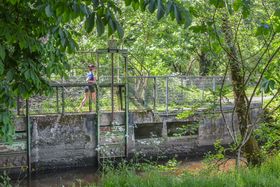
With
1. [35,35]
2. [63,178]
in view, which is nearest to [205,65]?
[63,178]

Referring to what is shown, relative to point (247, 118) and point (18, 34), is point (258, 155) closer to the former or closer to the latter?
point (247, 118)

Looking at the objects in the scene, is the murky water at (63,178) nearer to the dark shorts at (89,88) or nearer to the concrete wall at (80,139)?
the concrete wall at (80,139)

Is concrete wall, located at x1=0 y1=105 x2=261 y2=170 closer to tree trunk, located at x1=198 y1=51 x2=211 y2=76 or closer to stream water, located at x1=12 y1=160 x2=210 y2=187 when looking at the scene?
stream water, located at x1=12 y1=160 x2=210 y2=187

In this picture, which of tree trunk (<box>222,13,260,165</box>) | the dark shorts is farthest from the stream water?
tree trunk (<box>222,13,260,165</box>)

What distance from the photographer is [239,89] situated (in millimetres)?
6039

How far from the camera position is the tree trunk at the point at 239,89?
5.58m

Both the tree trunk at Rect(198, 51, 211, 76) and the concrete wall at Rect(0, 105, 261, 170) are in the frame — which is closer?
the tree trunk at Rect(198, 51, 211, 76)

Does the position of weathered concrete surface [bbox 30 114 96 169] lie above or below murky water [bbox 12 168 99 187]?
above

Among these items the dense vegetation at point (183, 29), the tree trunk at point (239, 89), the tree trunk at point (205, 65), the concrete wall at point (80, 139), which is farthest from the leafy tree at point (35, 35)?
the concrete wall at point (80, 139)

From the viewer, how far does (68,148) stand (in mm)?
11484

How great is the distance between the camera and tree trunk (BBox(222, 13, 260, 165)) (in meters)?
5.58

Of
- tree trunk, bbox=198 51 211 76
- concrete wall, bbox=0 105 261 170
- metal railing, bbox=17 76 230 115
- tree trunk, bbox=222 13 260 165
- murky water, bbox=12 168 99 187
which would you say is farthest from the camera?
metal railing, bbox=17 76 230 115

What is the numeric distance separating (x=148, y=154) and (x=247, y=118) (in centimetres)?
671

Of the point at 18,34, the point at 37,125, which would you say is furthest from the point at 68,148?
the point at 18,34
